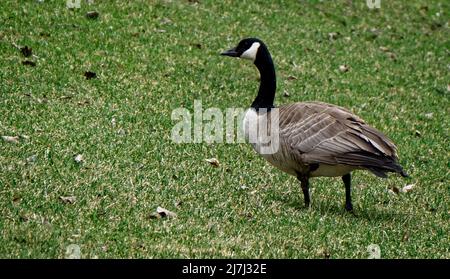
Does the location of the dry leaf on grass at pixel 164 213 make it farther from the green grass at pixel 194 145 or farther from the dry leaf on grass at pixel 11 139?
the dry leaf on grass at pixel 11 139

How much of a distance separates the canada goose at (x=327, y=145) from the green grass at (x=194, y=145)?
499mm

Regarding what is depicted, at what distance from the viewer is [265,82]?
924 centimetres

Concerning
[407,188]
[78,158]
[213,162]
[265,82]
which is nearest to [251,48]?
[265,82]

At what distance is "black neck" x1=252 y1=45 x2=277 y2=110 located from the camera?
30.0 feet

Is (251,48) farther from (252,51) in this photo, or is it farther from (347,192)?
(347,192)

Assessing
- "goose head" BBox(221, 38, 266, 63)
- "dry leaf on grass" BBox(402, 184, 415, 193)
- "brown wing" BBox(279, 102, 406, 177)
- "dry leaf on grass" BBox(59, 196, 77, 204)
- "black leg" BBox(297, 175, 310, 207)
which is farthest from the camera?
"dry leaf on grass" BBox(402, 184, 415, 193)

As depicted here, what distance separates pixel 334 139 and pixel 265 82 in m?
1.37

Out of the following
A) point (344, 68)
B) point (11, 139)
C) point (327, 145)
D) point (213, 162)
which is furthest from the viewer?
point (344, 68)

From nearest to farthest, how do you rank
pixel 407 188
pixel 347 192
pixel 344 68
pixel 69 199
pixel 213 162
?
pixel 69 199
pixel 347 192
pixel 213 162
pixel 407 188
pixel 344 68

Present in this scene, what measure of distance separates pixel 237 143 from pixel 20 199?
160 inches

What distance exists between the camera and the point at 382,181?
10.3m

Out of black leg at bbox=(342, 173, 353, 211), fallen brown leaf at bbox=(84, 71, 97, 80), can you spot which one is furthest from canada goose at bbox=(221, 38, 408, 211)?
fallen brown leaf at bbox=(84, 71, 97, 80)

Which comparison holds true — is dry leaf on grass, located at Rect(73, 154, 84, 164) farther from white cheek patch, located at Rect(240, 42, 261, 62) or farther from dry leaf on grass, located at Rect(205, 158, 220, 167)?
white cheek patch, located at Rect(240, 42, 261, 62)

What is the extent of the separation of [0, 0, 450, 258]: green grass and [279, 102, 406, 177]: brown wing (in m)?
0.68
